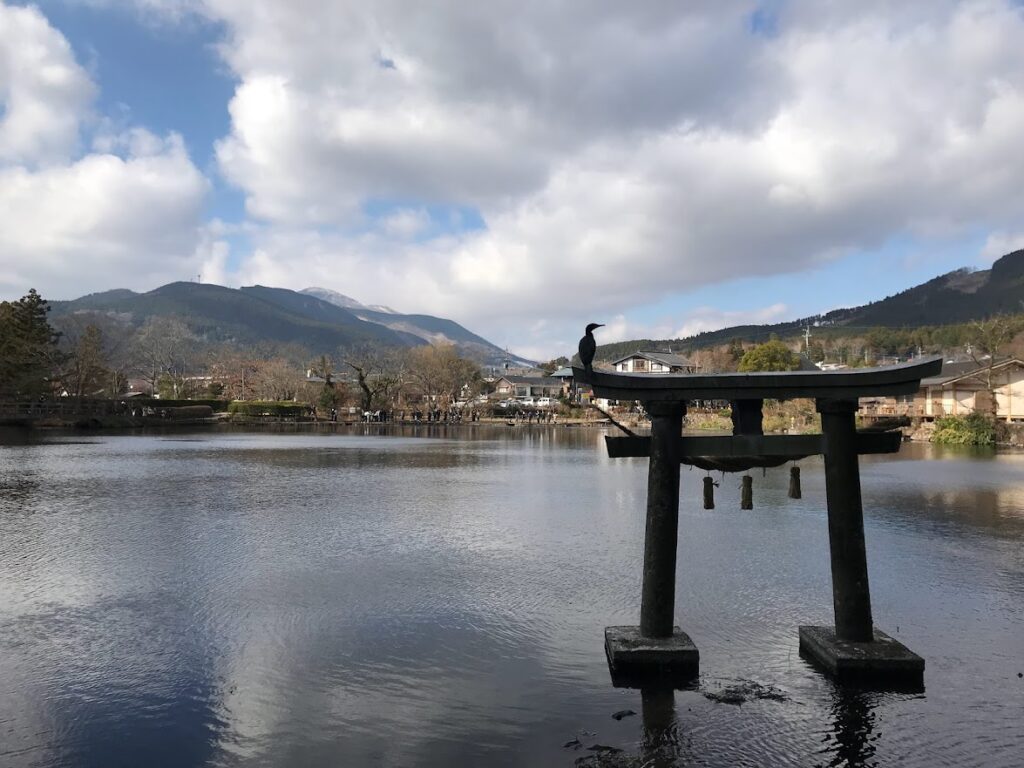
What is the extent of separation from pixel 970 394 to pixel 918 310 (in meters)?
120

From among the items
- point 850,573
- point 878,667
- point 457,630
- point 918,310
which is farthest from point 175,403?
point 918,310

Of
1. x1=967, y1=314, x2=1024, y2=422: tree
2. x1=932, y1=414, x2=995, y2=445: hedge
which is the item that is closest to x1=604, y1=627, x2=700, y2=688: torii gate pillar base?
x1=932, y1=414, x2=995, y2=445: hedge

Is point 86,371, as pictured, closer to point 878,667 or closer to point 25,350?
point 25,350

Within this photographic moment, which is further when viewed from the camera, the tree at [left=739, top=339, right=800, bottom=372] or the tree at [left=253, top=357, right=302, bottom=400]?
the tree at [left=253, top=357, right=302, bottom=400]

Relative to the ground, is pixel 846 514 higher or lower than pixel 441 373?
lower

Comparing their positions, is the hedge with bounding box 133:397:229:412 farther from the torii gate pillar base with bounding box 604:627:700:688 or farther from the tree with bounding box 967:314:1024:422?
the tree with bounding box 967:314:1024:422

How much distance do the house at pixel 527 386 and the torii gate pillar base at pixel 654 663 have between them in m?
86.9

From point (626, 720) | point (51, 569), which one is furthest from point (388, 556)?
point (626, 720)

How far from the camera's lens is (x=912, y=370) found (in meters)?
5.61

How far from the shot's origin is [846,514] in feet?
18.6

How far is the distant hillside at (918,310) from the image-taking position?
131 metres

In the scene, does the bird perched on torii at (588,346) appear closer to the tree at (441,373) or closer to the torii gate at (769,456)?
the torii gate at (769,456)

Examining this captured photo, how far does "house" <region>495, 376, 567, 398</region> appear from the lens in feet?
311

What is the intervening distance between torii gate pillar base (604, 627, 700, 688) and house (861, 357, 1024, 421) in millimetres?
38681
